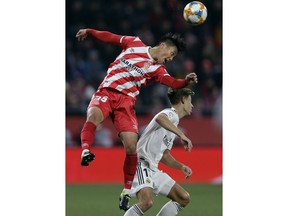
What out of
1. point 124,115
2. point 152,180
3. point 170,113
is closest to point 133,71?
point 124,115

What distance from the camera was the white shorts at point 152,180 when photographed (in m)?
7.42

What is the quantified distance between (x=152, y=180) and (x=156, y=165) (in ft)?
0.72

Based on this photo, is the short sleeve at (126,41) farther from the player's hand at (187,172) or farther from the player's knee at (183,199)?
the player's knee at (183,199)

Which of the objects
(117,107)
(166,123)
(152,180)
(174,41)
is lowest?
(152,180)

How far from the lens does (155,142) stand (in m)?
7.66

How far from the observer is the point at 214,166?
15047 mm

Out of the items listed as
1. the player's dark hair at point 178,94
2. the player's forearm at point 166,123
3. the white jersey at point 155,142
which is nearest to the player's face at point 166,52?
the player's dark hair at point 178,94

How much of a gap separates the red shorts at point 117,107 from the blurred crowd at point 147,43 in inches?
280

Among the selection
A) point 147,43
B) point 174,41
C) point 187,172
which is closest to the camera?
point 187,172

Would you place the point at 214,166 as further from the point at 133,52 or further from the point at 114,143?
the point at 133,52

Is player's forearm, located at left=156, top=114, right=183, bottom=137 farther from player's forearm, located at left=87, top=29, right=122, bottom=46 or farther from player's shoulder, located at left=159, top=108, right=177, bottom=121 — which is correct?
player's forearm, located at left=87, top=29, right=122, bottom=46

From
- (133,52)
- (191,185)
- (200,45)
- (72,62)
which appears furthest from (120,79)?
(200,45)

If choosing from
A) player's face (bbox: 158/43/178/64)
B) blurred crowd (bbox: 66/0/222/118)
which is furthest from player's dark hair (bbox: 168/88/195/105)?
blurred crowd (bbox: 66/0/222/118)

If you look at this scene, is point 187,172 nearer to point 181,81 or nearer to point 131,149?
point 131,149
